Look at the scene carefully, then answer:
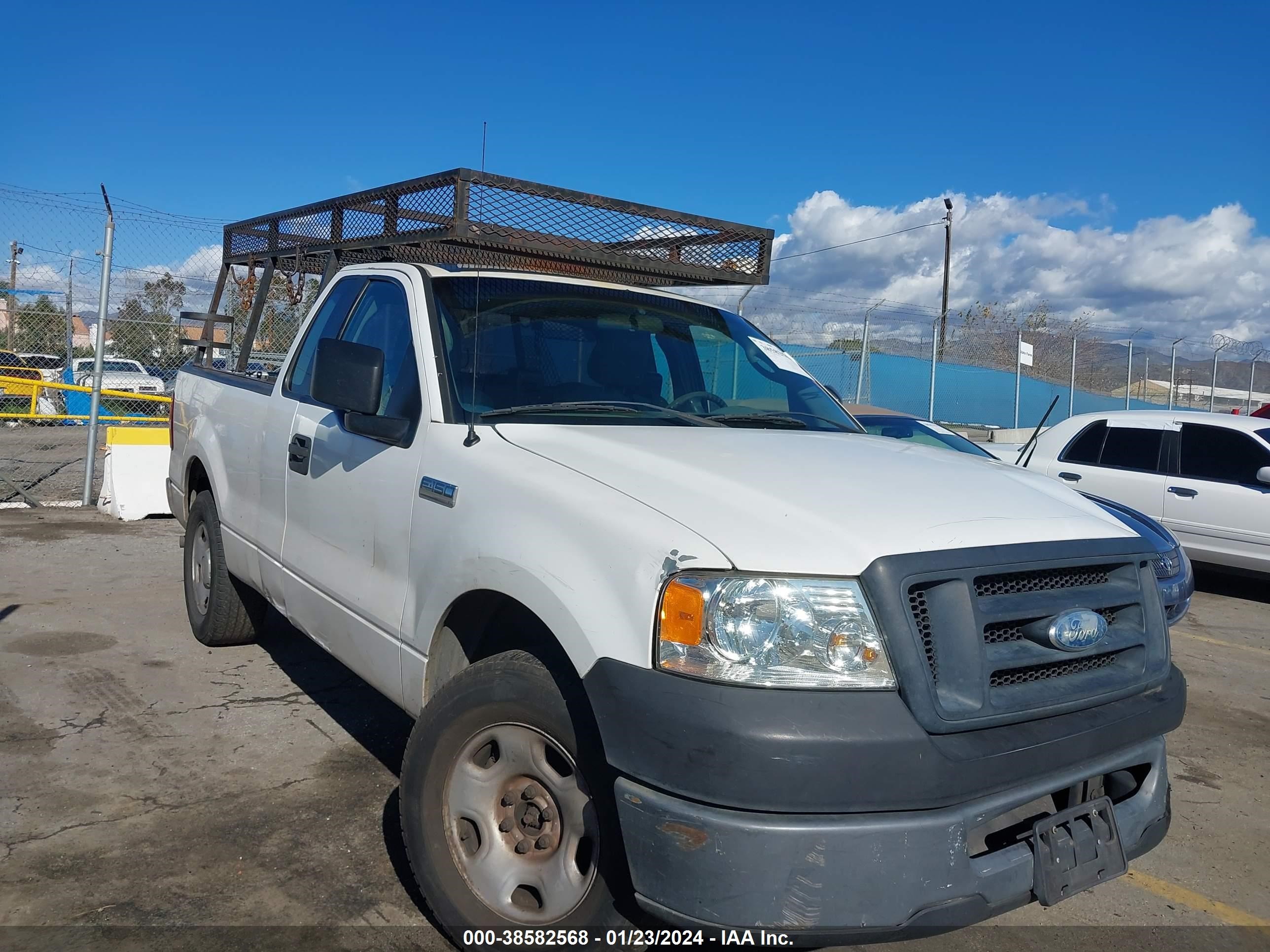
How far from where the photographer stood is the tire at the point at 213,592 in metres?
5.24

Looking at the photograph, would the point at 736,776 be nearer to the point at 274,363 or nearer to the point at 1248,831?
the point at 1248,831

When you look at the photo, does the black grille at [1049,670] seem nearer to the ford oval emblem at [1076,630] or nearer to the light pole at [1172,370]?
the ford oval emblem at [1076,630]

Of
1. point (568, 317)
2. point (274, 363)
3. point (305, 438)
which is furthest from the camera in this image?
point (274, 363)

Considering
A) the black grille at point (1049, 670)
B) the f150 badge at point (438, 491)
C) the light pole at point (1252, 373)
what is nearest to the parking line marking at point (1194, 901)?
the black grille at point (1049, 670)

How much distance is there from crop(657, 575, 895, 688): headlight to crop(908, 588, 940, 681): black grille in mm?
99

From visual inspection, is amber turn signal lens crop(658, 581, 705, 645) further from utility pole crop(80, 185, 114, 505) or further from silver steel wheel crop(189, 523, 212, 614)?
utility pole crop(80, 185, 114, 505)

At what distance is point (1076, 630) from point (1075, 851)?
0.52 meters

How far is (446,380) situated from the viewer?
10.8 ft

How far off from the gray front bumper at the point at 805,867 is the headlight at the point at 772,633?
0.28m

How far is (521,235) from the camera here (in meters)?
3.92

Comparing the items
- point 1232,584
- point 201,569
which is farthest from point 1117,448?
point 201,569

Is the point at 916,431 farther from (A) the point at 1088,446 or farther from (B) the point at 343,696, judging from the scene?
(B) the point at 343,696

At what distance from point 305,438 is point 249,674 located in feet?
6.34

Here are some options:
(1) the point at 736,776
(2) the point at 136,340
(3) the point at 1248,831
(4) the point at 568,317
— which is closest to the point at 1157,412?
(3) the point at 1248,831
